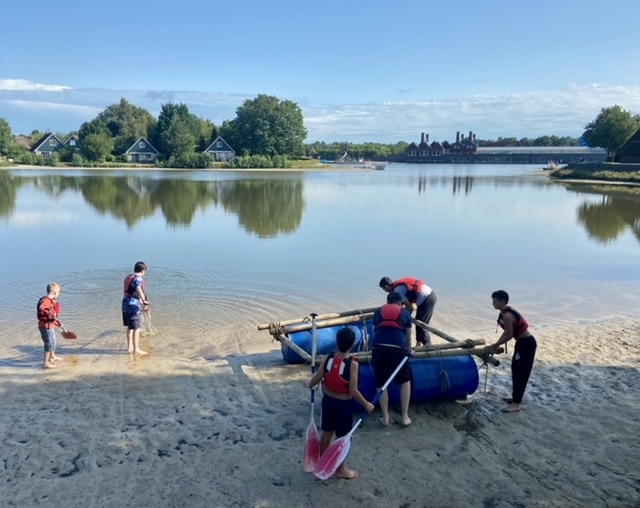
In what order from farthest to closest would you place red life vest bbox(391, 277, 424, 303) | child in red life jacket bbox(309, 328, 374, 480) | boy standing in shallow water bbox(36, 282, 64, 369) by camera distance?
red life vest bbox(391, 277, 424, 303) → boy standing in shallow water bbox(36, 282, 64, 369) → child in red life jacket bbox(309, 328, 374, 480)

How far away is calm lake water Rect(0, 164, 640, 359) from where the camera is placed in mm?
11727

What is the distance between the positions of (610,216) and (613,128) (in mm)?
65421

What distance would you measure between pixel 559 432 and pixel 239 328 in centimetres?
648

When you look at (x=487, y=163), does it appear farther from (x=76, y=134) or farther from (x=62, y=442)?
(x=62, y=442)

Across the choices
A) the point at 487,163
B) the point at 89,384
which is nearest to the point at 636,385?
the point at 89,384

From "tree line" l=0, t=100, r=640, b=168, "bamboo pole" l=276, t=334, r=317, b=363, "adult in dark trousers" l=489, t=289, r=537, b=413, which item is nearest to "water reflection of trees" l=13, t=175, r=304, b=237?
"bamboo pole" l=276, t=334, r=317, b=363

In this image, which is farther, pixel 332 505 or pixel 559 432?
pixel 559 432

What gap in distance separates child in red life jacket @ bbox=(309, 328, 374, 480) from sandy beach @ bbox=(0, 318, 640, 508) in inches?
20.6

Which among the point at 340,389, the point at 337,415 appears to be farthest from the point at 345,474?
the point at 340,389

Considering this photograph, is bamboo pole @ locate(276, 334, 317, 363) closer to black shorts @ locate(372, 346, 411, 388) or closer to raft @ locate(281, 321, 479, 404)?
raft @ locate(281, 321, 479, 404)

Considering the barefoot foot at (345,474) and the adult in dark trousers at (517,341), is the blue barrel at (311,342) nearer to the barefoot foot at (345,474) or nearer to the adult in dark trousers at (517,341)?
the adult in dark trousers at (517,341)

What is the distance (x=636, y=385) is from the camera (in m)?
7.67

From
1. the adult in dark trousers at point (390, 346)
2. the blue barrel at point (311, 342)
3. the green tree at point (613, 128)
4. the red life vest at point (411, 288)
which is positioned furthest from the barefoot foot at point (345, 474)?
the green tree at point (613, 128)

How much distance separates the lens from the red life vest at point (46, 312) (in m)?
8.00
